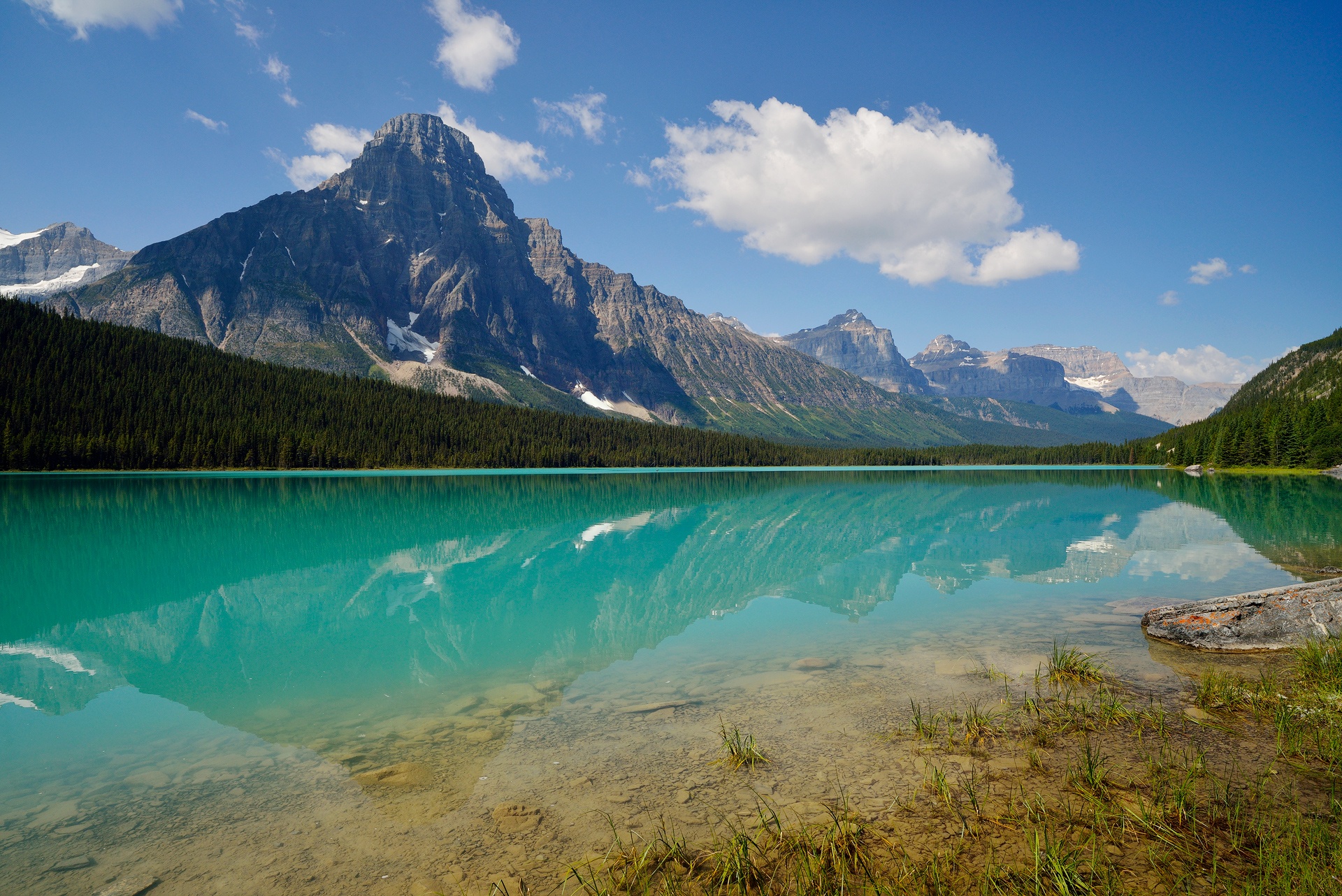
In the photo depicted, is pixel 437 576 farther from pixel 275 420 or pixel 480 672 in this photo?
pixel 275 420

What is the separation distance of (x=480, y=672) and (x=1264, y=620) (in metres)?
16.6

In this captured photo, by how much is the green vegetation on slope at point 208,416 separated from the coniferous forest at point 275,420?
281 mm

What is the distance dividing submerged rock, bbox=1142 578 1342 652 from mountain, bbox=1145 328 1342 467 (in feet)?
369

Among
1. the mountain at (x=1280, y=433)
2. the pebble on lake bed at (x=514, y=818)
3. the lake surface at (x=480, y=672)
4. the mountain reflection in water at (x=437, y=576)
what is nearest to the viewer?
the pebble on lake bed at (x=514, y=818)

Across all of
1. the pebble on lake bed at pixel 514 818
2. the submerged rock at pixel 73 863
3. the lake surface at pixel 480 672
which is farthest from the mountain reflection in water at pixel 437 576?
the pebble on lake bed at pixel 514 818

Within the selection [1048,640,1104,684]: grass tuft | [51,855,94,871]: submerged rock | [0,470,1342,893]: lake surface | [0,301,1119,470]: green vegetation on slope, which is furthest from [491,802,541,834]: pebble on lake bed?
[0,301,1119,470]: green vegetation on slope

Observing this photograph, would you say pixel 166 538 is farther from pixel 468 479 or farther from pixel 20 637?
pixel 468 479

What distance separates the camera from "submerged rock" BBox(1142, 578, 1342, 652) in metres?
12.3

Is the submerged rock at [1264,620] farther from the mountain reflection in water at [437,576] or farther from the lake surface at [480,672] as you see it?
the mountain reflection in water at [437,576]

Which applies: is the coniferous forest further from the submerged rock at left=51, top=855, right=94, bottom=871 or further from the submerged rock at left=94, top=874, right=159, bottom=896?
the submerged rock at left=94, top=874, right=159, bottom=896

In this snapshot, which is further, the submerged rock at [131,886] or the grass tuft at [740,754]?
the grass tuft at [740,754]

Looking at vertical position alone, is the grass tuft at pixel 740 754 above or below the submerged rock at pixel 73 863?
above

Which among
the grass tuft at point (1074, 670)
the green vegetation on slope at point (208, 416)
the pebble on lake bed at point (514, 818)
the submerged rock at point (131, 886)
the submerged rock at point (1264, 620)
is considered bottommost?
the submerged rock at point (131, 886)

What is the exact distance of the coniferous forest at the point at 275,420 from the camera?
98250 millimetres
